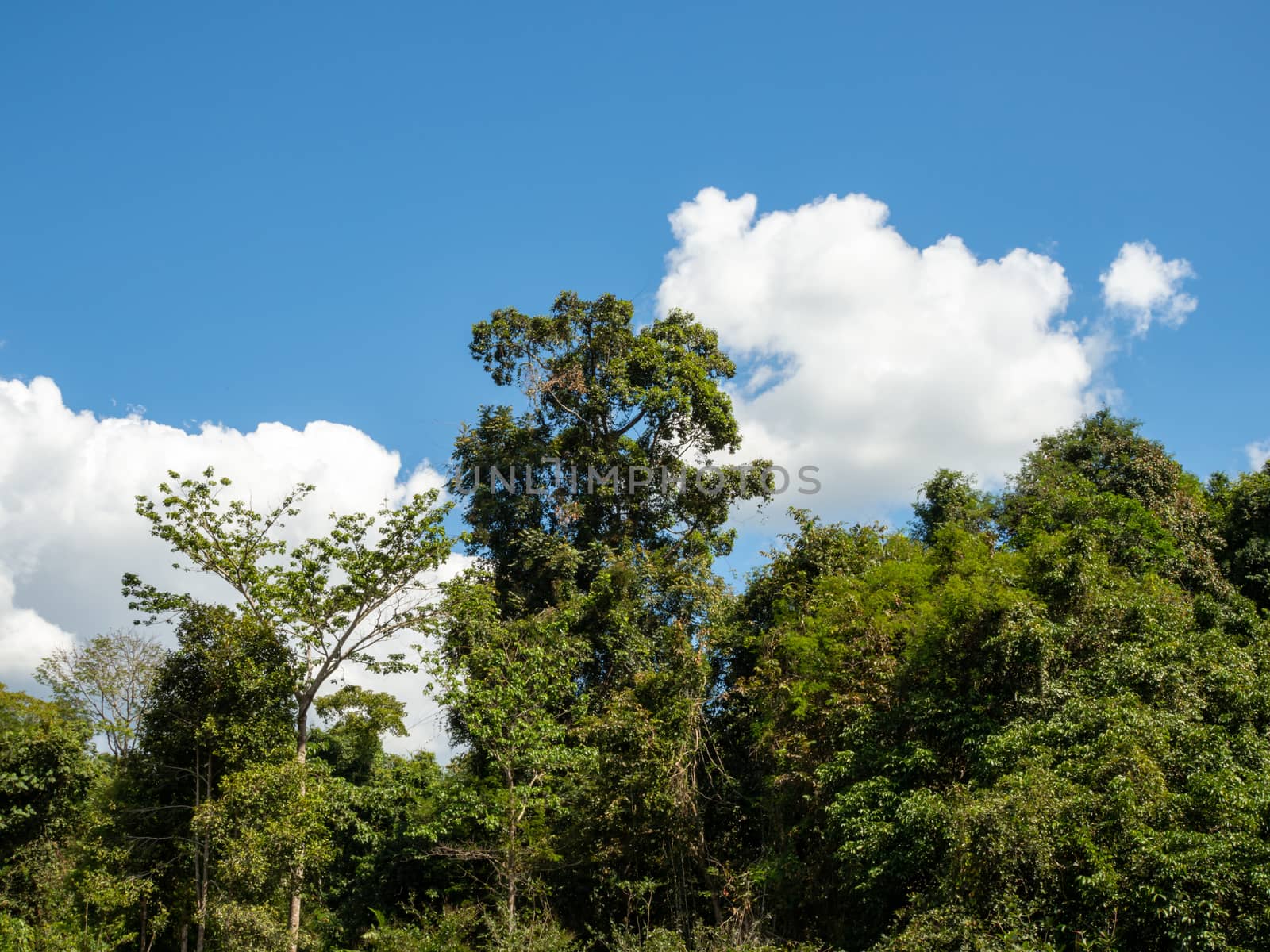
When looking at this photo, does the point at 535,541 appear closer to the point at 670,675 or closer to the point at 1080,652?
the point at 670,675

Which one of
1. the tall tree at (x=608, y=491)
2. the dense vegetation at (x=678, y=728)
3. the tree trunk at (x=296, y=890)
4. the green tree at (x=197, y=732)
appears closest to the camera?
the dense vegetation at (x=678, y=728)

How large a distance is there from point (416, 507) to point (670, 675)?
5.62m

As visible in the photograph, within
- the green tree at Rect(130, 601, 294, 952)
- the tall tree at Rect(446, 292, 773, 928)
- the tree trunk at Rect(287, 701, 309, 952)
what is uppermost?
the tall tree at Rect(446, 292, 773, 928)

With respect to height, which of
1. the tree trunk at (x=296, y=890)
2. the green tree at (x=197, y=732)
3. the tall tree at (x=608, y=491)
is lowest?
the tree trunk at (x=296, y=890)

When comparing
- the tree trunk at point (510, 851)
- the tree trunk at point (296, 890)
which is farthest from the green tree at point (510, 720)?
the tree trunk at point (296, 890)

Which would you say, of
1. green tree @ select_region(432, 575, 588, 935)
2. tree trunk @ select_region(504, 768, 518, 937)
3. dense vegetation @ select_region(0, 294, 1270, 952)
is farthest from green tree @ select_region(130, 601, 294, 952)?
tree trunk @ select_region(504, 768, 518, 937)

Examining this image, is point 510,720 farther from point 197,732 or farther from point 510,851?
point 197,732

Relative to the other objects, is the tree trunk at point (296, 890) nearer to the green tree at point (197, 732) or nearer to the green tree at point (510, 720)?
the green tree at point (197, 732)

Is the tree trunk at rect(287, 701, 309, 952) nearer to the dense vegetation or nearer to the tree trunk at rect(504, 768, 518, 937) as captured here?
the dense vegetation

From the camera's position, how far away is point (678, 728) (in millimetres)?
17406

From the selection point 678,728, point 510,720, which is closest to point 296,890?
point 510,720

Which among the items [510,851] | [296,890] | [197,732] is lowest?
[296,890]

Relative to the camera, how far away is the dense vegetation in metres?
10.7

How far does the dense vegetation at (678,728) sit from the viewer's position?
10.7 meters
